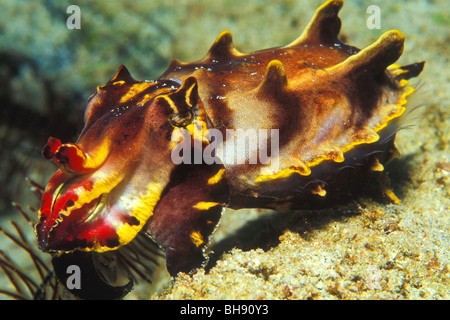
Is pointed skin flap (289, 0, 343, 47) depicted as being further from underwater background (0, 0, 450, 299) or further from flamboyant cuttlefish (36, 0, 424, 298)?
underwater background (0, 0, 450, 299)

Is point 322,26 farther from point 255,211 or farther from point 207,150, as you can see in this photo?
point 255,211

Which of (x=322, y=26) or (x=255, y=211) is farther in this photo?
(x=255, y=211)

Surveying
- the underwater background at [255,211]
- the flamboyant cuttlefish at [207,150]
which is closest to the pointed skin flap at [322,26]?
the flamboyant cuttlefish at [207,150]

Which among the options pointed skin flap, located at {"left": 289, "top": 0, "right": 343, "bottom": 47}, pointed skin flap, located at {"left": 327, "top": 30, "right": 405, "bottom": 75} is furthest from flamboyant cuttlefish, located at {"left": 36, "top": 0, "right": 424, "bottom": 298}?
pointed skin flap, located at {"left": 289, "top": 0, "right": 343, "bottom": 47}

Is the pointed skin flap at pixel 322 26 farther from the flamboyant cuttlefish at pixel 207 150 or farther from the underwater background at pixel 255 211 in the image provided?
the underwater background at pixel 255 211

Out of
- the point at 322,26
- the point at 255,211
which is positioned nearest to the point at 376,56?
the point at 322,26
